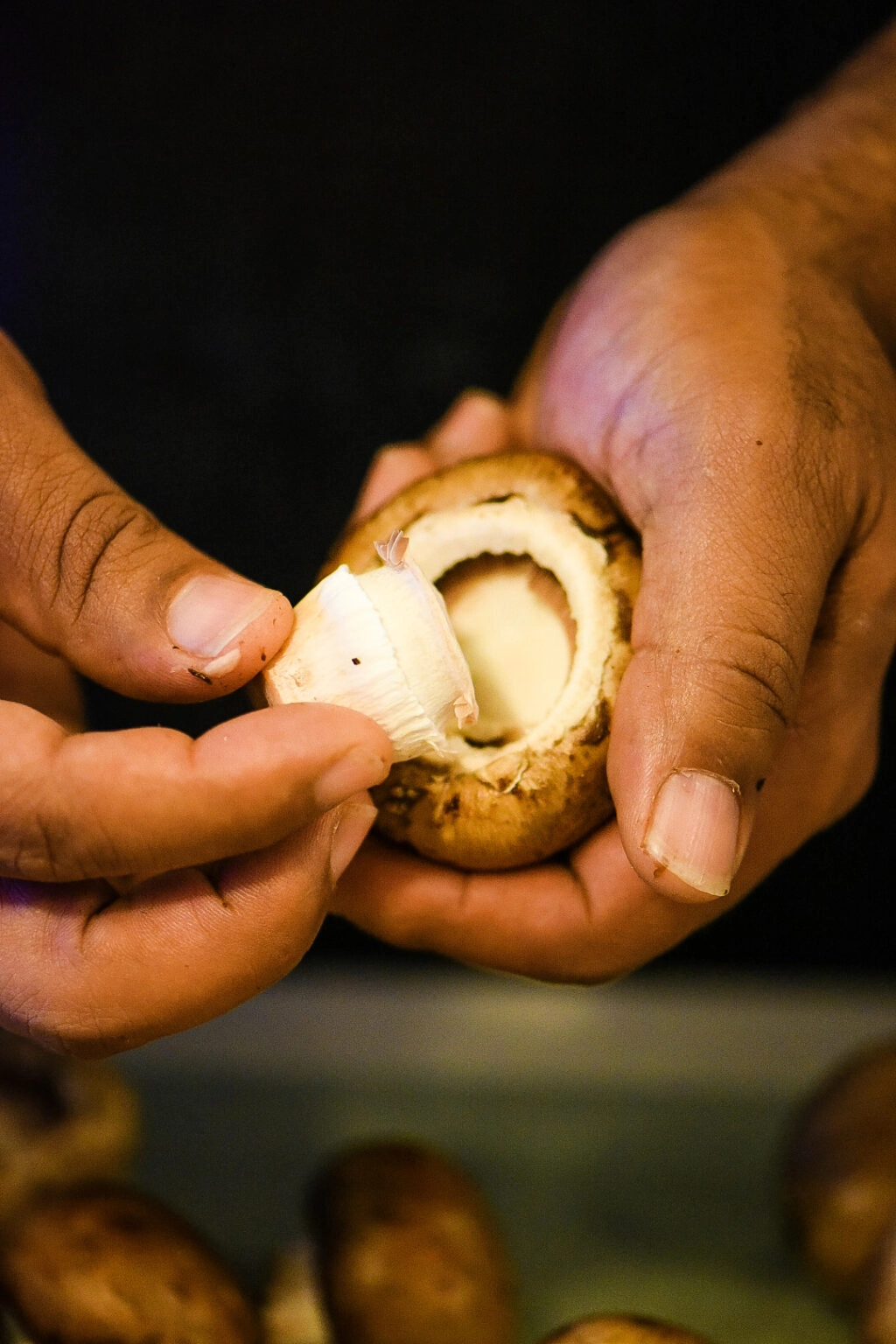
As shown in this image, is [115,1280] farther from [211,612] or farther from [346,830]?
[211,612]

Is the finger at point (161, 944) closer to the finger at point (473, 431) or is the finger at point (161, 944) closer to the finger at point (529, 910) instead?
the finger at point (529, 910)

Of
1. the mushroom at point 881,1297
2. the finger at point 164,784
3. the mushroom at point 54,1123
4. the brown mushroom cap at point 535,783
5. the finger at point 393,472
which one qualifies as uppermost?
the finger at point 164,784

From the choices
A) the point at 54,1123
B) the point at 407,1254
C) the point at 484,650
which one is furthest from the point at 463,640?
the point at 54,1123

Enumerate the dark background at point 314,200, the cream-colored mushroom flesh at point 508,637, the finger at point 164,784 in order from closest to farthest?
the finger at point 164,784 < the cream-colored mushroom flesh at point 508,637 < the dark background at point 314,200

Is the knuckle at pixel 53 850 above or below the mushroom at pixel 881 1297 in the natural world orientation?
above

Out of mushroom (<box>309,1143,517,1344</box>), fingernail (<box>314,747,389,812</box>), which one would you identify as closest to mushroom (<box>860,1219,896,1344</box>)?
mushroom (<box>309,1143,517,1344</box>)

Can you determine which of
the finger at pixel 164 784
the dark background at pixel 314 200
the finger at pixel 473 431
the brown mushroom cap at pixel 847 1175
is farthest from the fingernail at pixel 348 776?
the dark background at pixel 314 200

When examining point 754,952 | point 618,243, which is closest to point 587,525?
point 618,243
